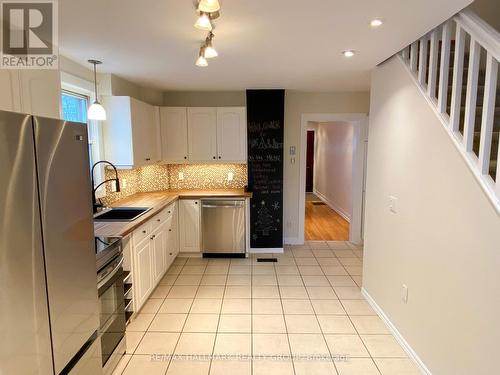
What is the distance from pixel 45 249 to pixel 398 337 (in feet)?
8.66

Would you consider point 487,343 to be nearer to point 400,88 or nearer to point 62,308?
point 400,88

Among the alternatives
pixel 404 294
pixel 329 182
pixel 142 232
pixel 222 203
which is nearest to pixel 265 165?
pixel 222 203

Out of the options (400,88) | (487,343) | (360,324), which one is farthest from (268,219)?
(487,343)

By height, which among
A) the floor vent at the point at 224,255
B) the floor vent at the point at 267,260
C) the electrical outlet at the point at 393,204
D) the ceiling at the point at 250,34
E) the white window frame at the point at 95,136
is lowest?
the floor vent at the point at 267,260

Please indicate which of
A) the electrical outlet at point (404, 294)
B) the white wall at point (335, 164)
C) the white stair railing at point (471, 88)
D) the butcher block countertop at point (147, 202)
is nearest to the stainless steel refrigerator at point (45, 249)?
the butcher block countertop at point (147, 202)

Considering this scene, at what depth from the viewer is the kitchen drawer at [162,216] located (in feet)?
10.9

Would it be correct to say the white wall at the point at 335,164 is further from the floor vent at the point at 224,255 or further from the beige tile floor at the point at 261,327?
the beige tile floor at the point at 261,327

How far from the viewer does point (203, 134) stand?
178 inches

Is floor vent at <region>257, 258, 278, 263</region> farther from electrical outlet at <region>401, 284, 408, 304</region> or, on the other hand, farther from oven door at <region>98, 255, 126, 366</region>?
oven door at <region>98, 255, 126, 366</region>

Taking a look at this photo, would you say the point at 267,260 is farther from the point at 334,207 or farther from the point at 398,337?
the point at 334,207

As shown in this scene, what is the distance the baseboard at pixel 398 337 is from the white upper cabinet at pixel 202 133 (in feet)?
9.16

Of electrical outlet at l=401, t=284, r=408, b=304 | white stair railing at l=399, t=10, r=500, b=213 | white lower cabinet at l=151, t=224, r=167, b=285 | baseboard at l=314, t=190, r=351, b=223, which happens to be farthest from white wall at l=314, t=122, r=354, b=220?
white stair railing at l=399, t=10, r=500, b=213

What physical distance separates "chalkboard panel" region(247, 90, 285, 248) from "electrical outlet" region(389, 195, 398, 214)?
203cm

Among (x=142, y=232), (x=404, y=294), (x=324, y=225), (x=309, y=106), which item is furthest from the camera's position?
(x=324, y=225)
